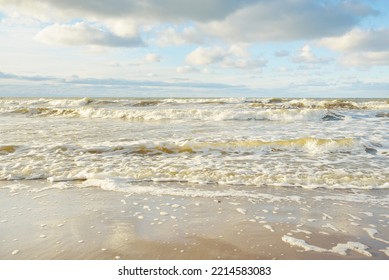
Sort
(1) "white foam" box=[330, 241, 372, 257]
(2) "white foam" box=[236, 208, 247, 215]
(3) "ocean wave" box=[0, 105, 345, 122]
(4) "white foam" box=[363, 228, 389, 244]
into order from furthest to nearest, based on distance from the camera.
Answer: (3) "ocean wave" box=[0, 105, 345, 122] → (2) "white foam" box=[236, 208, 247, 215] → (4) "white foam" box=[363, 228, 389, 244] → (1) "white foam" box=[330, 241, 372, 257]

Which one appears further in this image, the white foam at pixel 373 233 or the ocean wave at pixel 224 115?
the ocean wave at pixel 224 115

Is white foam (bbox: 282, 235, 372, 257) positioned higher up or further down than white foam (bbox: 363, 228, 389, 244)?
further down

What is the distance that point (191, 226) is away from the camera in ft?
14.1

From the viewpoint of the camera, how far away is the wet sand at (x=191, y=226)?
11.8 feet

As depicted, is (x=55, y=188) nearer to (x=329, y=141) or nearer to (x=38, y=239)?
(x=38, y=239)

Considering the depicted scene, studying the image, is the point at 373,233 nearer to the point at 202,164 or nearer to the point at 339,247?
the point at 339,247

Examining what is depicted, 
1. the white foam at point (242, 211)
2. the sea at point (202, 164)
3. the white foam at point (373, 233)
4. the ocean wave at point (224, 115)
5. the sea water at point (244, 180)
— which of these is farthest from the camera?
the ocean wave at point (224, 115)

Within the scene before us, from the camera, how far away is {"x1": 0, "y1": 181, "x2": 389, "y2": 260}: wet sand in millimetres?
3594

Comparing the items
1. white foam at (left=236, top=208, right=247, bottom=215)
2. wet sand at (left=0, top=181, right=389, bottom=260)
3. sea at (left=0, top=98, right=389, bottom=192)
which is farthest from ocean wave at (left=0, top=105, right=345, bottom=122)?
white foam at (left=236, top=208, right=247, bottom=215)

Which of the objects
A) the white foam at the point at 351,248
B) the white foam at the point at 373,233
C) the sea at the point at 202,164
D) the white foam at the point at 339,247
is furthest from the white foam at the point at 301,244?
the sea at the point at 202,164

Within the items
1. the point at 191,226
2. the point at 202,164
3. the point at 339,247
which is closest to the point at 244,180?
the point at 202,164

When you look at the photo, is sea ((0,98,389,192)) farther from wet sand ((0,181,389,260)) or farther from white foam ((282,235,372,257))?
white foam ((282,235,372,257))

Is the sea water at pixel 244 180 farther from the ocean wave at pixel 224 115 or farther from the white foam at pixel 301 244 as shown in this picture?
the ocean wave at pixel 224 115
